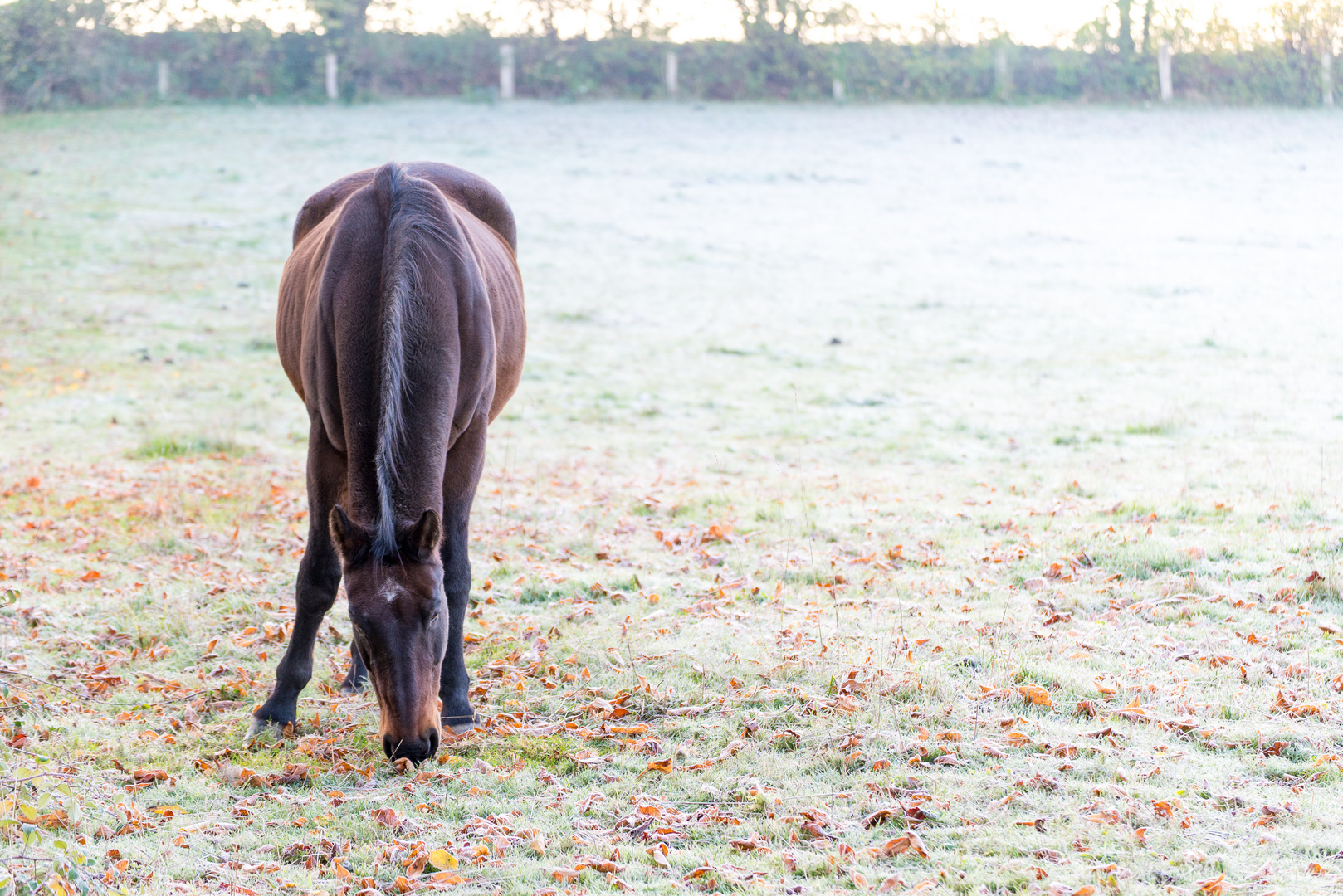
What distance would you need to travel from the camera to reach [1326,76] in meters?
26.2

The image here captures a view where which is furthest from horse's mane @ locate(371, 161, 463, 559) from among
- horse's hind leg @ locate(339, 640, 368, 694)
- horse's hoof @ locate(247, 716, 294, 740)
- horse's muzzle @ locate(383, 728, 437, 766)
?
horse's hind leg @ locate(339, 640, 368, 694)

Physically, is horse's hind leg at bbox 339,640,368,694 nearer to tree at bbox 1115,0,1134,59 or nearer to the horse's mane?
the horse's mane

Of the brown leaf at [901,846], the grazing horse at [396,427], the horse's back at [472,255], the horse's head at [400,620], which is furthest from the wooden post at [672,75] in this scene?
the brown leaf at [901,846]

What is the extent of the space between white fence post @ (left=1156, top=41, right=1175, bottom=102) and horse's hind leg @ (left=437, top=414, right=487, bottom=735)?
93.2ft

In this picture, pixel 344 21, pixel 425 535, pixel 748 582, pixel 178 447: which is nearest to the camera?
pixel 425 535

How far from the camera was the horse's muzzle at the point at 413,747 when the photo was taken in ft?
11.6

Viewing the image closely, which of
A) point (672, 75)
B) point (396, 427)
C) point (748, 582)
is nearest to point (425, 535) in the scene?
point (396, 427)

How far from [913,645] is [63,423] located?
8.57 metres

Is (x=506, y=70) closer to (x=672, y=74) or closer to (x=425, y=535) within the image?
(x=672, y=74)

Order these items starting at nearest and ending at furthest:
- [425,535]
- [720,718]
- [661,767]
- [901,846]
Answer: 1. [901,846]
2. [425,535]
3. [661,767]
4. [720,718]

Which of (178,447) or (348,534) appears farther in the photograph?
(178,447)

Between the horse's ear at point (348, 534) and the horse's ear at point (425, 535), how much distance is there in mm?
153

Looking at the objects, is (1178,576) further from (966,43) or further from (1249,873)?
(966,43)

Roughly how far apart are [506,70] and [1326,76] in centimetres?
2091
